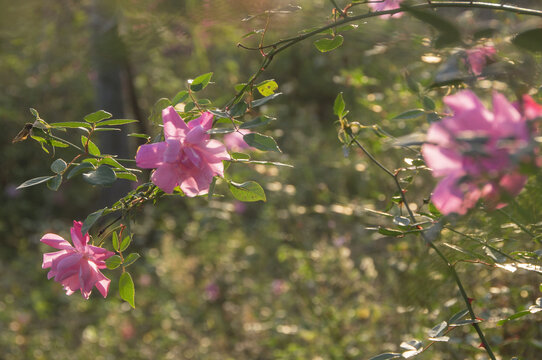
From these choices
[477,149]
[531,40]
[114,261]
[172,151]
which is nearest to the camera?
[477,149]

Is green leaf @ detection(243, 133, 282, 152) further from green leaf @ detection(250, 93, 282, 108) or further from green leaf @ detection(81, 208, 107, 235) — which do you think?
green leaf @ detection(81, 208, 107, 235)

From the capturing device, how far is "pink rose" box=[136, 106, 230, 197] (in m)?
0.59

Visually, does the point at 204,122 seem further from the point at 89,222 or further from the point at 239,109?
the point at 89,222

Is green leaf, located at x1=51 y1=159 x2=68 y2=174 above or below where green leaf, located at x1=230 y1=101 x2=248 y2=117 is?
below

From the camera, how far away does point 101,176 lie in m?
0.59

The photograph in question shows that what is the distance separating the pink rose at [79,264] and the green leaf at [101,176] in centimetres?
9

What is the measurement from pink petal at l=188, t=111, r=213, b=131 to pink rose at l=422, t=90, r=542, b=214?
0.98ft

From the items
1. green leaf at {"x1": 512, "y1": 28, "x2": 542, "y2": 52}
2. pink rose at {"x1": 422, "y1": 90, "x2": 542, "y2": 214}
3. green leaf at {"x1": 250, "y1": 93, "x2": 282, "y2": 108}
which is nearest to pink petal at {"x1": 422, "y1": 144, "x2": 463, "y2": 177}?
pink rose at {"x1": 422, "y1": 90, "x2": 542, "y2": 214}

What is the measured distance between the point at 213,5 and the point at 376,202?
96 centimetres

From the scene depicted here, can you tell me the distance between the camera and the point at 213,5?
6.91 ft

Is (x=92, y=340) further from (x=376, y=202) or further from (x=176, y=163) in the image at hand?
(x=176, y=163)

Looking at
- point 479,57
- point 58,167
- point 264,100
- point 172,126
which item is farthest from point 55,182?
point 479,57

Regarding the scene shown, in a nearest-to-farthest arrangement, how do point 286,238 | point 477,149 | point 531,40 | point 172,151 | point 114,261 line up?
point 477,149, point 531,40, point 172,151, point 114,261, point 286,238

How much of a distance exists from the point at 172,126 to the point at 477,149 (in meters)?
0.35
